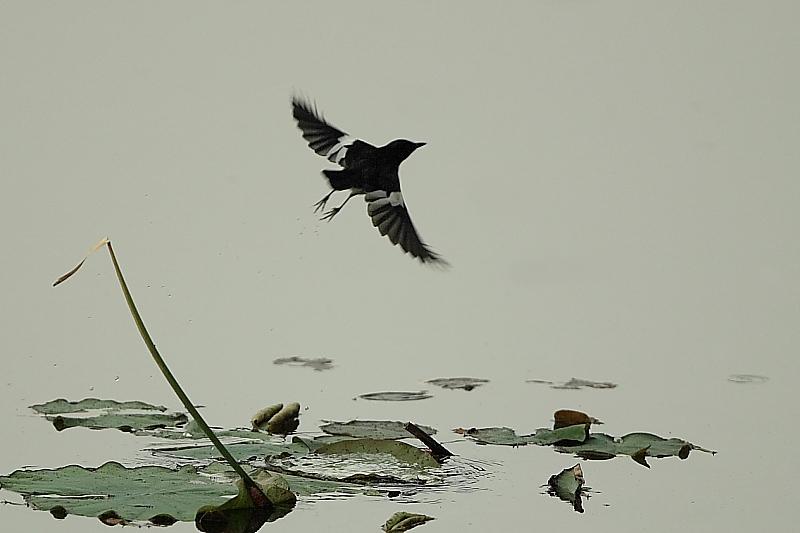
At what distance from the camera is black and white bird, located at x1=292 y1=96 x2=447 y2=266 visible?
2.10 m

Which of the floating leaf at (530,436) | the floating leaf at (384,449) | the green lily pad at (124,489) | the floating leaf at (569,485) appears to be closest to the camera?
the green lily pad at (124,489)

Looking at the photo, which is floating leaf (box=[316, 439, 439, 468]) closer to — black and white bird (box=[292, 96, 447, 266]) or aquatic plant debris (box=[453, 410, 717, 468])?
aquatic plant debris (box=[453, 410, 717, 468])

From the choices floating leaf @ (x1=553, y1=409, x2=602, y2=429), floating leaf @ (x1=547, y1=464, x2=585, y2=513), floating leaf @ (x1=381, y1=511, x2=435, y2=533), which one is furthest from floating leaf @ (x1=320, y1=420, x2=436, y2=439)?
→ floating leaf @ (x1=381, y1=511, x2=435, y2=533)

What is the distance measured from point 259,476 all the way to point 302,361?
1303 millimetres

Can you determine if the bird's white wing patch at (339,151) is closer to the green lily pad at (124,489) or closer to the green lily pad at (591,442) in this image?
the green lily pad at (591,442)

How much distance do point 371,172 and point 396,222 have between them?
0.14m

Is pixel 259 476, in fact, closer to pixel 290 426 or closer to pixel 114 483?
pixel 114 483

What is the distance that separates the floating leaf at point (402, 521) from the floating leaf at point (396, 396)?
886 millimetres

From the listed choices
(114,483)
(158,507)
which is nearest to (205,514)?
(158,507)

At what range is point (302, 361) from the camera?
100 inches

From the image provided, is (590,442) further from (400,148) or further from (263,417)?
(400,148)

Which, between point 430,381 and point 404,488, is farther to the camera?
point 430,381

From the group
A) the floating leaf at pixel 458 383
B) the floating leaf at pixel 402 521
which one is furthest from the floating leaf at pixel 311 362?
the floating leaf at pixel 402 521

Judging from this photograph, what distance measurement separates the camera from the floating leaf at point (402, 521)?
1183mm
